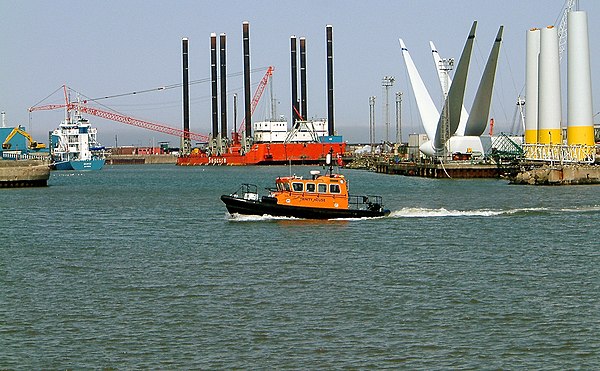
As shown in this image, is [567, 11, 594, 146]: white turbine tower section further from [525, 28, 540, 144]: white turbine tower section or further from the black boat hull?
the black boat hull

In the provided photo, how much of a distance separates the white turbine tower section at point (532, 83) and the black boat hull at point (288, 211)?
171 feet

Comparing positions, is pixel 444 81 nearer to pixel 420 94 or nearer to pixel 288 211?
pixel 420 94

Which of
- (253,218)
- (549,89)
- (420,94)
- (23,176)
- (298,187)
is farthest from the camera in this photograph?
(420,94)

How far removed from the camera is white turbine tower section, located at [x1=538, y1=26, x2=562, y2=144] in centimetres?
8075

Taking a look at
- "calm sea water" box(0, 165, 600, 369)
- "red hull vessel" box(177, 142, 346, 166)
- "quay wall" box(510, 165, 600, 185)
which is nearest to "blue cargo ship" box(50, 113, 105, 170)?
"red hull vessel" box(177, 142, 346, 166)

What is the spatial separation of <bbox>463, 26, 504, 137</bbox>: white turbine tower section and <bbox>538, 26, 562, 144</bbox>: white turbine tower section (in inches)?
375

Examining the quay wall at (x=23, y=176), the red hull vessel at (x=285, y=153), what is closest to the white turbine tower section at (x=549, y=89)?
the quay wall at (x=23, y=176)

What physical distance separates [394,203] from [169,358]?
36.5 m

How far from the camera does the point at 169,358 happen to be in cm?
1672

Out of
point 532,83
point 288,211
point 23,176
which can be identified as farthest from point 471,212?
point 532,83

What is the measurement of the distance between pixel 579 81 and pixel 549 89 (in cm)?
622

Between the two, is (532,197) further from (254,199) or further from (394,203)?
(254,199)

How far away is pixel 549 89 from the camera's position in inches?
3177

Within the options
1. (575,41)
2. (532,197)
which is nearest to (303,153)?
(575,41)
